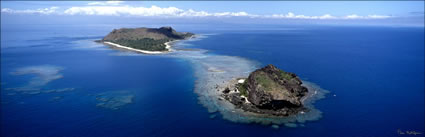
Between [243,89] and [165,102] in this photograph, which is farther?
[243,89]

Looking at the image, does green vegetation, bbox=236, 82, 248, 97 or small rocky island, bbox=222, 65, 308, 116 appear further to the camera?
green vegetation, bbox=236, 82, 248, 97

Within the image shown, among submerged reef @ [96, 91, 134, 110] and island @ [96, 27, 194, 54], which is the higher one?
island @ [96, 27, 194, 54]

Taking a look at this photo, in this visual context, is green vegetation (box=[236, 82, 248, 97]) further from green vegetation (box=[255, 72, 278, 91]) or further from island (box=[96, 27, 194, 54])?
island (box=[96, 27, 194, 54])

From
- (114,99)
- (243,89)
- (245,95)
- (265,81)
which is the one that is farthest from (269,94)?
(114,99)

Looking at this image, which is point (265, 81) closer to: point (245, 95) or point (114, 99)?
point (245, 95)

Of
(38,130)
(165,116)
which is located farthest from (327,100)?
(38,130)

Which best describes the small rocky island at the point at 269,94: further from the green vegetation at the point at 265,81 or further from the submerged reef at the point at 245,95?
the submerged reef at the point at 245,95

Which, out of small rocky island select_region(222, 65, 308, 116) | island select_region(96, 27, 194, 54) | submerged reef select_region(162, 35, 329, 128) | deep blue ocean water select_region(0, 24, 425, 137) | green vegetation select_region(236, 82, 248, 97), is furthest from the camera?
island select_region(96, 27, 194, 54)

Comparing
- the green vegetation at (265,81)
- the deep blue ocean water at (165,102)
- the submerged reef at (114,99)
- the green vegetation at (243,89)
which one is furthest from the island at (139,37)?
the green vegetation at (265,81)

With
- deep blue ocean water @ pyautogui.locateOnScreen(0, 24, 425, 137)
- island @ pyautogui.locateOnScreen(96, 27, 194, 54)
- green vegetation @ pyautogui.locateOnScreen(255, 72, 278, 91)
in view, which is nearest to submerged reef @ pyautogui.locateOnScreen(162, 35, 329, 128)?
deep blue ocean water @ pyautogui.locateOnScreen(0, 24, 425, 137)

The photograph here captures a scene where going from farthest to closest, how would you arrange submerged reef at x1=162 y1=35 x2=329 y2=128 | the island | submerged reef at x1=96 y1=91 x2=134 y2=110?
the island, submerged reef at x1=96 y1=91 x2=134 y2=110, submerged reef at x1=162 y1=35 x2=329 y2=128
